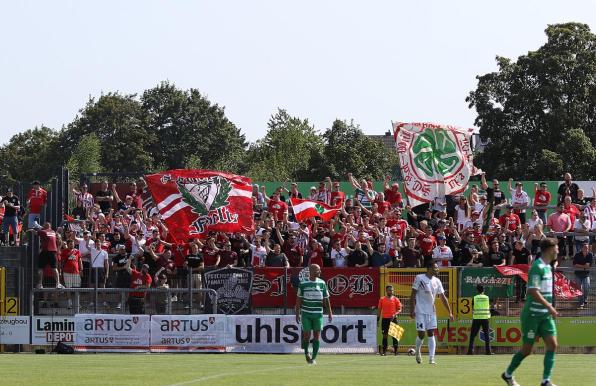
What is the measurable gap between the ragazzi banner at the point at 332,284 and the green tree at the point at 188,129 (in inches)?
3217

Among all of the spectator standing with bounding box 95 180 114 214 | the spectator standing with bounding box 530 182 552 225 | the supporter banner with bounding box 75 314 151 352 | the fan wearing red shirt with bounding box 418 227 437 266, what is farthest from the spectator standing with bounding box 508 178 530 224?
the spectator standing with bounding box 95 180 114 214

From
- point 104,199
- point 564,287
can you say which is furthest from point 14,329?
point 564,287

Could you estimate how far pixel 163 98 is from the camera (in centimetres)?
11831

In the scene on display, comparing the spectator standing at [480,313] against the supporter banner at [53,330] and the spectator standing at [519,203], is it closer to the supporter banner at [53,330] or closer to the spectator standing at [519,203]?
the spectator standing at [519,203]

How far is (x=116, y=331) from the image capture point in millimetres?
32625

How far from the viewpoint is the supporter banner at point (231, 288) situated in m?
32.4

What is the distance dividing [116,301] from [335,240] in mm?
6126

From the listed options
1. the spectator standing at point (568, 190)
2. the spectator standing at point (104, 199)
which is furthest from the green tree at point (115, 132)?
the spectator standing at point (568, 190)

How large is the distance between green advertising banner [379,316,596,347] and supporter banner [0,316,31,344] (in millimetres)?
10003

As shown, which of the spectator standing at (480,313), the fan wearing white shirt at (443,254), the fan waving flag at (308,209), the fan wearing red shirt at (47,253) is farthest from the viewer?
the fan waving flag at (308,209)

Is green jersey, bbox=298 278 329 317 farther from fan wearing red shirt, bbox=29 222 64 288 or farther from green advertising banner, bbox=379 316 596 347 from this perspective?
fan wearing red shirt, bbox=29 222 64 288

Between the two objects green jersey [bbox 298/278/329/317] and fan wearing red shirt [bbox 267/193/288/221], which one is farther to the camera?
fan wearing red shirt [bbox 267/193/288/221]

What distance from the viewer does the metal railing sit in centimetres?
3259

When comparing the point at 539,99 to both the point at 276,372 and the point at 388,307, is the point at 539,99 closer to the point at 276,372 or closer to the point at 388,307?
the point at 388,307
